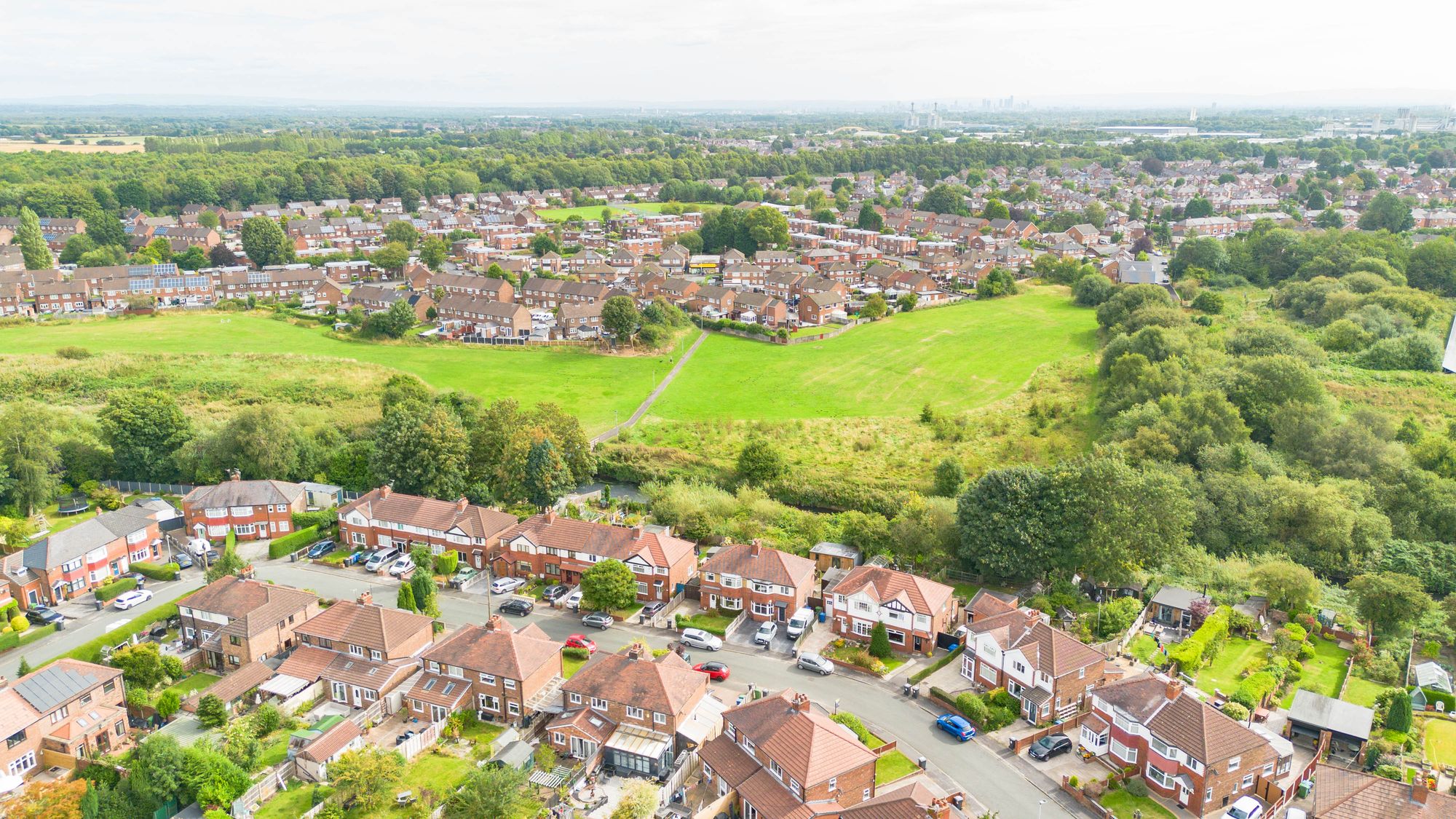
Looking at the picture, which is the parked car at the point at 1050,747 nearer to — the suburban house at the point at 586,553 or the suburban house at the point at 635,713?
the suburban house at the point at 635,713

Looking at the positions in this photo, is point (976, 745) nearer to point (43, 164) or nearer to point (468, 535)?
point (468, 535)

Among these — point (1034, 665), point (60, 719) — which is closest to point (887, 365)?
point (1034, 665)

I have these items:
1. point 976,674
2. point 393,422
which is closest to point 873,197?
point 393,422

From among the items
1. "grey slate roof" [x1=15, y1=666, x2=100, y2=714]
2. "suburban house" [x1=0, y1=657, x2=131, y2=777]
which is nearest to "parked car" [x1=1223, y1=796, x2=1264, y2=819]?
"suburban house" [x1=0, y1=657, x2=131, y2=777]

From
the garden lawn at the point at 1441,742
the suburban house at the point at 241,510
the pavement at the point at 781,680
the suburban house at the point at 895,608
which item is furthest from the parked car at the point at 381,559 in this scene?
the garden lawn at the point at 1441,742

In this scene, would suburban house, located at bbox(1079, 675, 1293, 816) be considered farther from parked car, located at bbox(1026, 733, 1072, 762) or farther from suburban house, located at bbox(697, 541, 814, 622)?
suburban house, located at bbox(697, 541, 814, 622)

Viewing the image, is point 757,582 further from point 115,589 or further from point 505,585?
point 115,589
